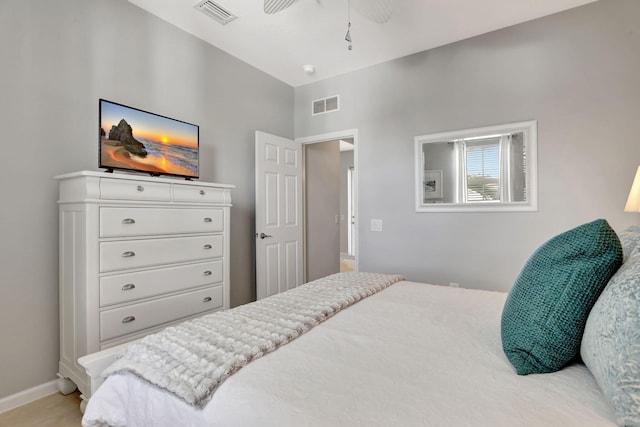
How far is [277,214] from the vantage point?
350 cm

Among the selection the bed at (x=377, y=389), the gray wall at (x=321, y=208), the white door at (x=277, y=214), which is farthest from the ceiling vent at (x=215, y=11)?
the bed at (x=377, y=389)

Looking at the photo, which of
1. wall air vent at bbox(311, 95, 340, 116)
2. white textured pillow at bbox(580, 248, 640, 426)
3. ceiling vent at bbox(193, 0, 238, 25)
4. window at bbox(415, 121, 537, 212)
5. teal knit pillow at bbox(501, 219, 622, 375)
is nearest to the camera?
white textured pillow at bbox(580, 248, 640, 426)

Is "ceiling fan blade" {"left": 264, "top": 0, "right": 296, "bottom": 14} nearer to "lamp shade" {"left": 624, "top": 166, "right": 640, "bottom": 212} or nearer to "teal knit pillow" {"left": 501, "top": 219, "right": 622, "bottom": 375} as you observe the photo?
"teal knit pillow" {"left": 501, "top": 219, "right": 622, "bottom": 375}

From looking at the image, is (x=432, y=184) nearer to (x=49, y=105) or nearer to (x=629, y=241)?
(x=629, y=241)

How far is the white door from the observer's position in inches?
130

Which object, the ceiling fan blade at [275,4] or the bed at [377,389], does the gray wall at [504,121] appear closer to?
the ceiling fan blade at [275,4]

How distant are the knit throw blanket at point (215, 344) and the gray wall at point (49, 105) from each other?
4.71 ft

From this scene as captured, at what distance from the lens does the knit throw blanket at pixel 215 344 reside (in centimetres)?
86

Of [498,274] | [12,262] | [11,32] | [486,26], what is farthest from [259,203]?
[486,26]

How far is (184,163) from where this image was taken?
2.62 m

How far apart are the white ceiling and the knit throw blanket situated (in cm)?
234

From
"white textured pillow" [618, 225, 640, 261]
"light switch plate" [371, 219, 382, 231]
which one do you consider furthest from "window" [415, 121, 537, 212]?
"white textured pillow" [618, 225, 640, 261]

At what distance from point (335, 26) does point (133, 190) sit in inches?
85.7

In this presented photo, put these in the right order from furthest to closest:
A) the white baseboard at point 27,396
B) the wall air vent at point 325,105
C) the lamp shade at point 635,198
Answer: the wall air vent at point 325,105
the lamp shade at point 635,198
the white baseboard at point 27,396
